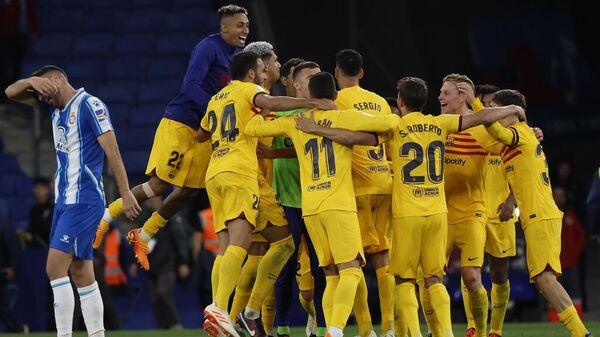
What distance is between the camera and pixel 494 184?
12.0m

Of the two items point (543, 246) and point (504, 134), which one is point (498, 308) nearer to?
point (543, 246)

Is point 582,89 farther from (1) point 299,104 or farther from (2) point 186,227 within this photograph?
(1) point 299,104

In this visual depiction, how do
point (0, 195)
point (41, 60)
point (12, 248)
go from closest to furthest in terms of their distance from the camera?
point (12, 248)
point (0, 195)
point (41, 60)

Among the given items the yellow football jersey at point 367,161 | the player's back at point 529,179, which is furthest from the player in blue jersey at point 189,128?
the player's back at point 529,179

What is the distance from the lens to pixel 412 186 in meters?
10.3

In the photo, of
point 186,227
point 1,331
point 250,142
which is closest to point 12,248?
point 1,331

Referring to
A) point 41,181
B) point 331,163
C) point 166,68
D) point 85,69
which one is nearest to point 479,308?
point 331,163

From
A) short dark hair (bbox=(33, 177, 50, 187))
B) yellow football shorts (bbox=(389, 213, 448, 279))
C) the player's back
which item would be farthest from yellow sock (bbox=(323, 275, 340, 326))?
short dark hair (bbox=(33, 177, 50, 187))

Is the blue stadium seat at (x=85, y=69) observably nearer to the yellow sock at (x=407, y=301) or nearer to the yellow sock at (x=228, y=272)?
the yellow sock at (x=228, y=272)

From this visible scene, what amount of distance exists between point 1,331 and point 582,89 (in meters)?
9.20

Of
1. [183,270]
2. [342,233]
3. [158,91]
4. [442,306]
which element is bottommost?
[442,306]

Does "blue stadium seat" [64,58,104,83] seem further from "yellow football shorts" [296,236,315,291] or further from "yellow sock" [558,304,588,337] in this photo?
"yellow sock" [558,304,588,337]

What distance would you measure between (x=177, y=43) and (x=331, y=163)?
11.7 metres

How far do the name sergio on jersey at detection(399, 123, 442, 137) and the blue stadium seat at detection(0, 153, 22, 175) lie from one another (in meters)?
10.5
